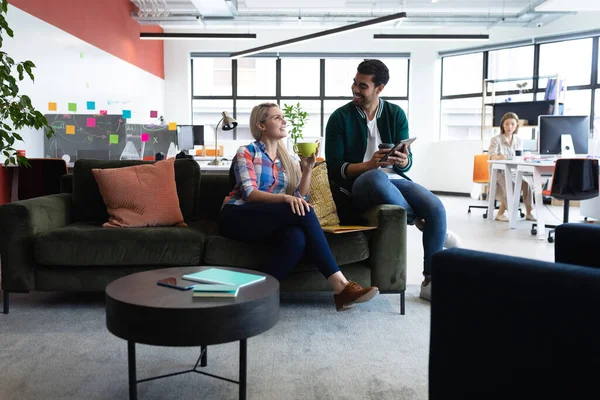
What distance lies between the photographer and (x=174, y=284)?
1.87 metres

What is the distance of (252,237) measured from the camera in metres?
2.82

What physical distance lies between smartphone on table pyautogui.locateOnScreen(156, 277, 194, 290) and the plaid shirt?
38.5 inches

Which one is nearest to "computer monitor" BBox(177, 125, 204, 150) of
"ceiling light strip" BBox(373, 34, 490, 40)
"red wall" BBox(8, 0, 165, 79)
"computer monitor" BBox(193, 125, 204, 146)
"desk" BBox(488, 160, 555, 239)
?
"computer monitor" BBox(193, 125, 204, 146)

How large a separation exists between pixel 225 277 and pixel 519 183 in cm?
491

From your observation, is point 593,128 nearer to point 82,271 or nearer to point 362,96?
point 362,96

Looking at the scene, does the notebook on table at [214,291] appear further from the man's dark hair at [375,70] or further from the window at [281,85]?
the window at [281,85]

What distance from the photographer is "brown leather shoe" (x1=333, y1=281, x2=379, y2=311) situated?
2.57 meters

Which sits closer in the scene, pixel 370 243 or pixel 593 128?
pixel 370 243

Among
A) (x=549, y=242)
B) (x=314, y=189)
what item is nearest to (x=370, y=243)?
(x=314, y=189)

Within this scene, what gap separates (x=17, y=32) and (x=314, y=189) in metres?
3.65

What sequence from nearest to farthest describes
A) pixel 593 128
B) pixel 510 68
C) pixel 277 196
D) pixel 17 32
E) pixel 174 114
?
pixel 277 196 < pixel 17 32 < pixel 593 128 < pixel 510 68 < pixel 174 114

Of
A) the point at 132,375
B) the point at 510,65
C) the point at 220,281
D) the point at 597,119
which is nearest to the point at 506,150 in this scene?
the point at 597,119

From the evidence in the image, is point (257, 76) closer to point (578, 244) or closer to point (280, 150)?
point (280, 150)

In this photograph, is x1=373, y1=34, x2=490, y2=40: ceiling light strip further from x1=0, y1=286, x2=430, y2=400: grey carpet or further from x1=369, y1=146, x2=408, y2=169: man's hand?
x1=0, y1=286, x2=430, y2=400: grey carpet
